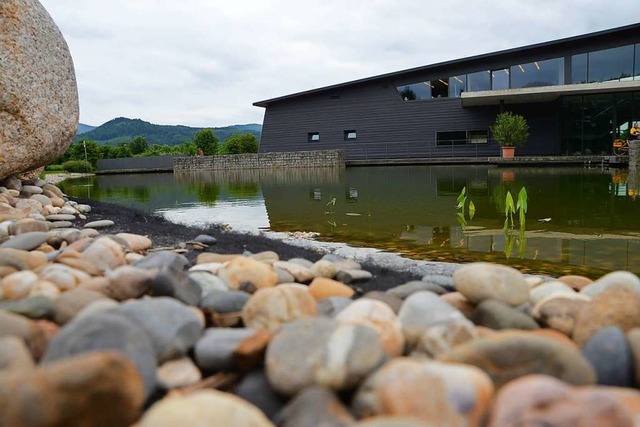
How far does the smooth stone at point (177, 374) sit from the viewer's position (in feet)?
6.50

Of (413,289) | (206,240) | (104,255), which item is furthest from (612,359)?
(206,240)

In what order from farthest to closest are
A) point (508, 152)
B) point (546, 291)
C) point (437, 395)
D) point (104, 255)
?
point (508, 152) → point (104, 255) → point (546, 291) → point (437, 395)

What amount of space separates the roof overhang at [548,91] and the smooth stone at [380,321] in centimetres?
2297

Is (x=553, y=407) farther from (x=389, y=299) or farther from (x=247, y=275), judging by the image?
(x=247, y=275)

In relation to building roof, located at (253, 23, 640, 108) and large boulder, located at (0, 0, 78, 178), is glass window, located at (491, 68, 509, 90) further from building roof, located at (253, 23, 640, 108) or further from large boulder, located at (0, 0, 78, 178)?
large boulder, located at (0, 0, 78, 178)

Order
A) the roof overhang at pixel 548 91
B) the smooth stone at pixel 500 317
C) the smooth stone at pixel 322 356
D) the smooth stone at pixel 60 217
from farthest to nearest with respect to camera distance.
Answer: the roof overhang at pixel 548 91, the smooth stone at pixel 60 217, the smooth stone at pixel 500 317, the smooth stone at pixel 322 356

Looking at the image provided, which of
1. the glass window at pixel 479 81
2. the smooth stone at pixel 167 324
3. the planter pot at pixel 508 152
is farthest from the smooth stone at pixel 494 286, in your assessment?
the glass window at pixel 479 81

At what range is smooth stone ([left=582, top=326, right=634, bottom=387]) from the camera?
1.89m

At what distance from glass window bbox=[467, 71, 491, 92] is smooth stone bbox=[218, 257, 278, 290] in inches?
989

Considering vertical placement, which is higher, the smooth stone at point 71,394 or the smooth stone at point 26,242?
the smooth stone at point 26,242

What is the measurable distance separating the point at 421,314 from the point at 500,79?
25.6 m

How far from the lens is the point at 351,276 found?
3.49 meters

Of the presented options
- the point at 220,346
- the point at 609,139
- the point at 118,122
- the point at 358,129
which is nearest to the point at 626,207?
the point at 220,346

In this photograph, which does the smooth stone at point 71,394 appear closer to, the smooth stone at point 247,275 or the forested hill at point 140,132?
the smooth stone at point 247,275
